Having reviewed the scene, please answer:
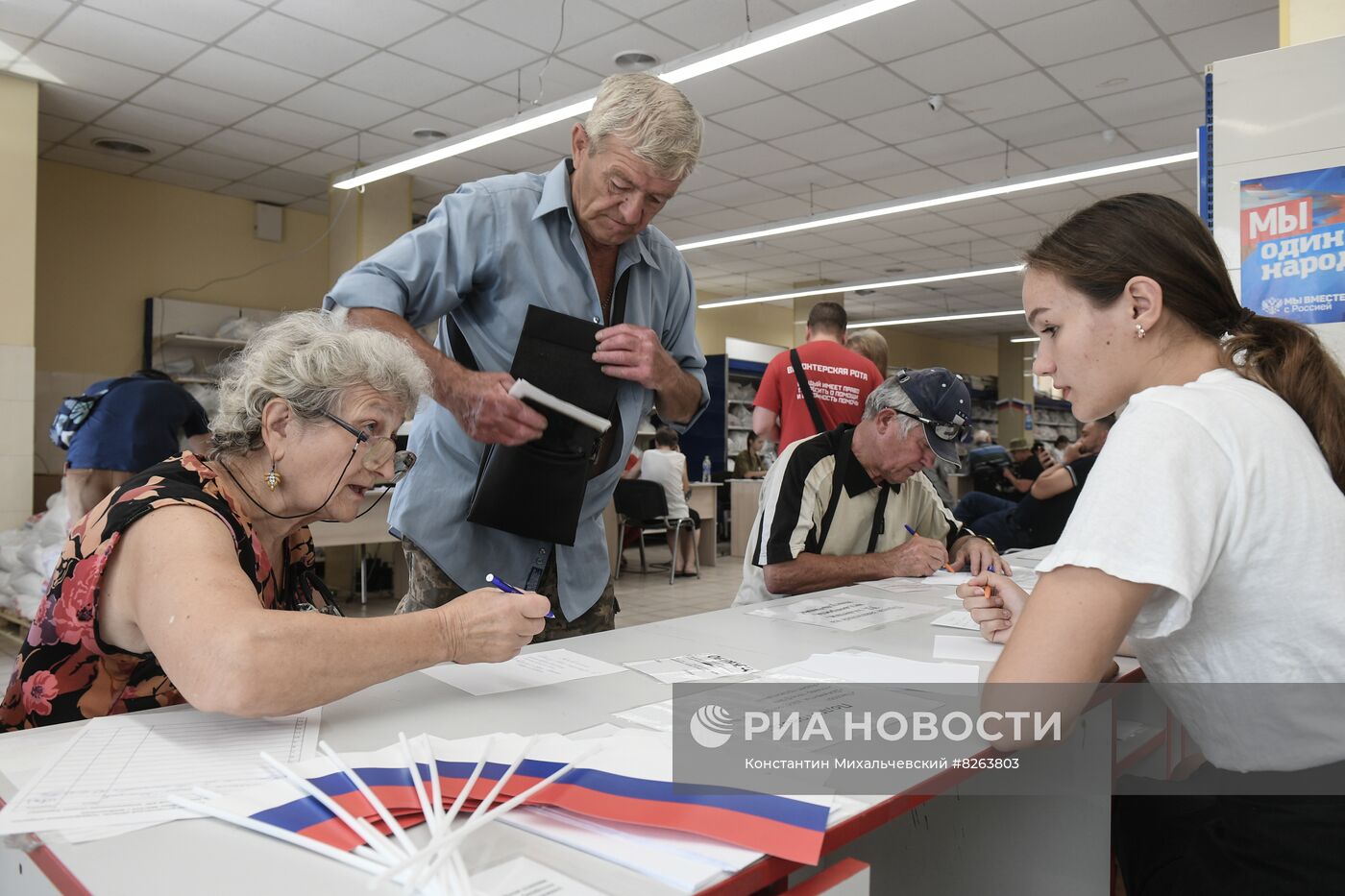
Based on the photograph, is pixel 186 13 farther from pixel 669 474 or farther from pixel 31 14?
pixel 669 474

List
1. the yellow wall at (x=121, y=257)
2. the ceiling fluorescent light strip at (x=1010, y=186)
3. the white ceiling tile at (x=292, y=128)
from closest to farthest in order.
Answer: the ceiling fluorescent light strip at (x=1010, y=186)
the white ceiling tile at (x=292, y=128)
the yellow wall at (x=121, y=257)

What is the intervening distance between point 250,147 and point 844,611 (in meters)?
7.06

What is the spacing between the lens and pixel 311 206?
9023mm

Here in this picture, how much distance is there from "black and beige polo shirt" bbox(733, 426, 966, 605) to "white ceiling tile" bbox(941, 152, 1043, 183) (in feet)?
18.5

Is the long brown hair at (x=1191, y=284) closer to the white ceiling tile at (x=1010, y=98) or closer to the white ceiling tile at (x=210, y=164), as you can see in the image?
the white ceiling tile at (x=1010, y=98)

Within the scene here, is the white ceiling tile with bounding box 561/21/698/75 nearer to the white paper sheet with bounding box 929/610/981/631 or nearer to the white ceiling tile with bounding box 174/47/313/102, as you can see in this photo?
the white ceiling tile with bounding box 174/47/313/102

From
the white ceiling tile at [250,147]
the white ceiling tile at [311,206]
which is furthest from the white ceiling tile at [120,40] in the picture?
the white ceiling tile at [311,206]

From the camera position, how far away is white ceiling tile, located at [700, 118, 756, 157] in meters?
6.76

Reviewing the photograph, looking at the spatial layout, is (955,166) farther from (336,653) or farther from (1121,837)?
(336,653)

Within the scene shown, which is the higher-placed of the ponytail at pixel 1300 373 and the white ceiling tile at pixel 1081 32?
the white ceiling tile at pixel 1081 32

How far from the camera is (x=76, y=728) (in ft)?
3.68

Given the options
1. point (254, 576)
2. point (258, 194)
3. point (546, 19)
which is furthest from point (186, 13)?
point (254, 576)

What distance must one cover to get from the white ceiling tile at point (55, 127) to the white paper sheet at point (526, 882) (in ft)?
25.9

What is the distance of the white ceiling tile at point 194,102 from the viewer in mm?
6113
